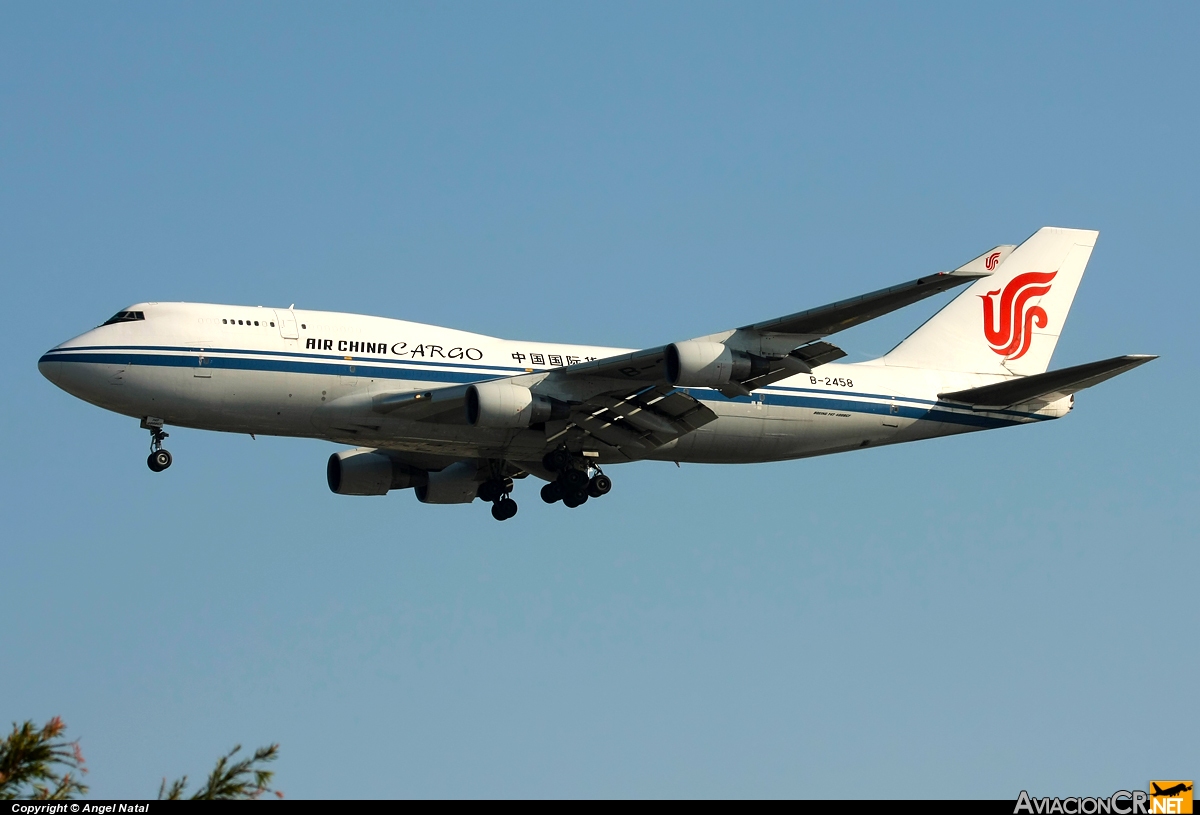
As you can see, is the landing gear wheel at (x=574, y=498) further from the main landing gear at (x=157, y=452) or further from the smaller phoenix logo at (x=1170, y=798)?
the smaller phoenix logo at (x=1170, y=798)

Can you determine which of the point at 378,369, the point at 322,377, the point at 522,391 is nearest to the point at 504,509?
the point at 522,391

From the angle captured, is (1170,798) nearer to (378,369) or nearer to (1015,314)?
(378,369)

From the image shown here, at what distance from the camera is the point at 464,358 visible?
1528 inches

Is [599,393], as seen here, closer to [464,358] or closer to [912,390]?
[464,358]

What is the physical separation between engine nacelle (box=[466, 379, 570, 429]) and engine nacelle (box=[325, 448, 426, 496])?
763cm

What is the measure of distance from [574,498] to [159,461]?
1118 centimetres

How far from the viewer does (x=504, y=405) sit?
36.8 metres

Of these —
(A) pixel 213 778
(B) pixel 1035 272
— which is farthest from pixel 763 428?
(A) pixel 213 778

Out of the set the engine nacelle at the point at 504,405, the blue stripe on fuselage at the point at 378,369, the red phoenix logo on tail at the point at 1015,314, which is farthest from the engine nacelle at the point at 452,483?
the red phoenix logo on tail at the point at 1015,314

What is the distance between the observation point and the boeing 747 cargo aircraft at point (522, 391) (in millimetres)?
36219

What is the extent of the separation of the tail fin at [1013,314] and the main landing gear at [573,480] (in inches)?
409

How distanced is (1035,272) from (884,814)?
35033 millimetres

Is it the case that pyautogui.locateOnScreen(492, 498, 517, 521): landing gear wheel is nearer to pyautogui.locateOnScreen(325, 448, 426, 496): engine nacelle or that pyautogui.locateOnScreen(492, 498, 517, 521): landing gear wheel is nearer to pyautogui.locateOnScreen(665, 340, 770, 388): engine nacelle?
pyautogui.locateOnScreen(325, 448, 426, 496): engine nacelle

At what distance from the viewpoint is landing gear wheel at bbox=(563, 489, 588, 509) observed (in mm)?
40812
